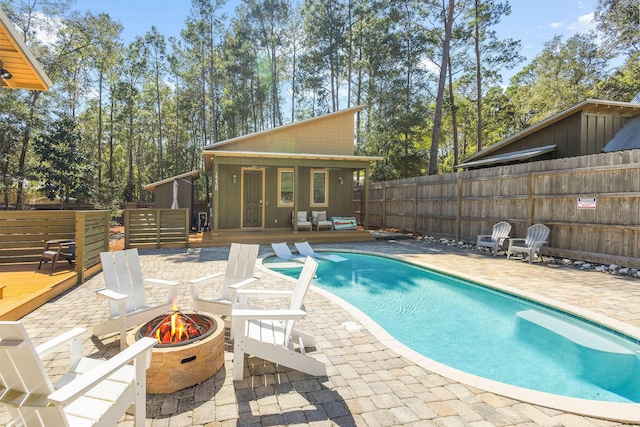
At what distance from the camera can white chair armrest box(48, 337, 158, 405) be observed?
1508mm

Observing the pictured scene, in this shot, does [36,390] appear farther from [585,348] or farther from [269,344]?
[585,348]

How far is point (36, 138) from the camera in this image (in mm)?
14016

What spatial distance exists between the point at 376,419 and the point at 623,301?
4.93 m

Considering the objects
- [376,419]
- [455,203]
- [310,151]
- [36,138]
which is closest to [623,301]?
[376,419]

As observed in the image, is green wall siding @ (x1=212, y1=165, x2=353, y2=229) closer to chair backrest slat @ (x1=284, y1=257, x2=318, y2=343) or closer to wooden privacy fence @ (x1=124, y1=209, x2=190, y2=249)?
wooden privacy fence @ (x1=124, y1=209, x2=190, y2=249)

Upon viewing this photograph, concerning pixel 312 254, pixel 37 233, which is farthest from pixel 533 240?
pixel 37 233

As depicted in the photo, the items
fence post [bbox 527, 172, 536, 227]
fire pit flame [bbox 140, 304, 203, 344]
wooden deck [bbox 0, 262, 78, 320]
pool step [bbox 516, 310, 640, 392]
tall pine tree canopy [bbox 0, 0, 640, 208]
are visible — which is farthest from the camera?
tall pine tree canopy [bbox 0, 0, 640, 208]

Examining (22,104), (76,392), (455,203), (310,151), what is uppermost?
(22,104)

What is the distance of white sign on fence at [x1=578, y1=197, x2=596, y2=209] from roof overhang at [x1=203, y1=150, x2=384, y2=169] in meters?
6.88

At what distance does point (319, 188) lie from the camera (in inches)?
550

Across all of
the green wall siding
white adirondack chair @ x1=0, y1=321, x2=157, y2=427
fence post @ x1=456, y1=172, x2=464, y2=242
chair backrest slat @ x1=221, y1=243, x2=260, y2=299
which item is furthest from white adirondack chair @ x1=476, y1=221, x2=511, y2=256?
white adirondack chair @ x1=0, y1=321, x2=157, y2=427

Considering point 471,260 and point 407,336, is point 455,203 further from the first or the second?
point 407,336

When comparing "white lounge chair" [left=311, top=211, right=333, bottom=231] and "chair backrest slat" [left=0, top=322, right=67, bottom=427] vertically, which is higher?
"white lounge chair" [left=311, top=211, right=333, bottom=231]

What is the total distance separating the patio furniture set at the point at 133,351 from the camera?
1.55 meters
